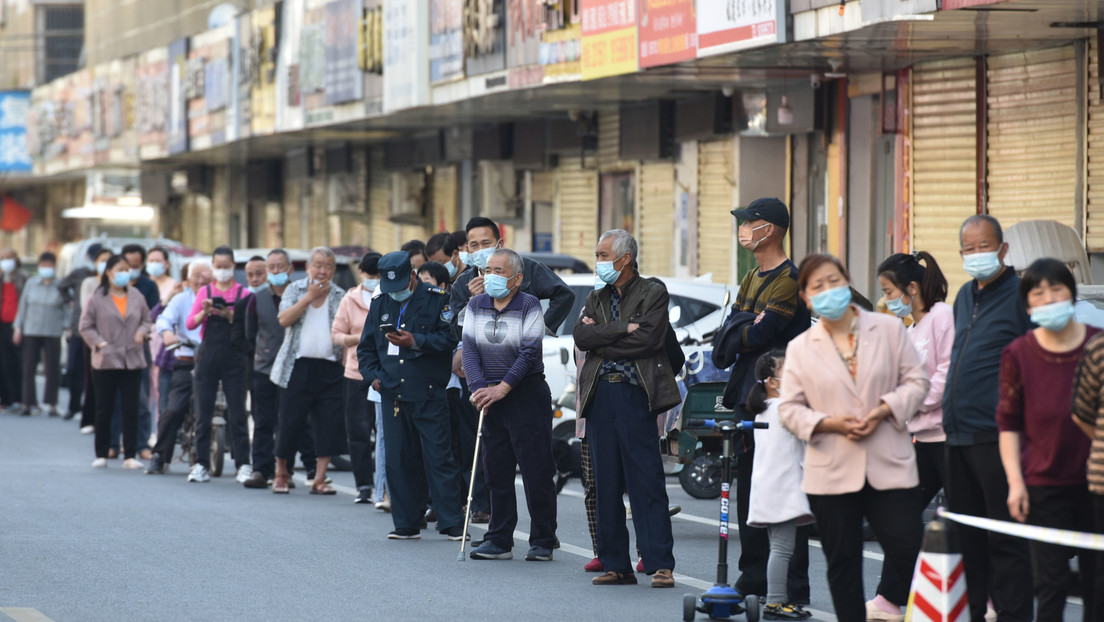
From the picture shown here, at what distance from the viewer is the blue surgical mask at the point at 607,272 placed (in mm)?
9945

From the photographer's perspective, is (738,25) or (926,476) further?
(738,25)

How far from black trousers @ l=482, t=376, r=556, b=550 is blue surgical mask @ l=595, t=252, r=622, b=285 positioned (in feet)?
4.10

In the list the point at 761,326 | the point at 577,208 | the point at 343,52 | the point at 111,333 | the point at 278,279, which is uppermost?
the point at 343,52

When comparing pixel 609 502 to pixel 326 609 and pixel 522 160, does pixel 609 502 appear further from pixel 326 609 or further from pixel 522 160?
pixel 522 160

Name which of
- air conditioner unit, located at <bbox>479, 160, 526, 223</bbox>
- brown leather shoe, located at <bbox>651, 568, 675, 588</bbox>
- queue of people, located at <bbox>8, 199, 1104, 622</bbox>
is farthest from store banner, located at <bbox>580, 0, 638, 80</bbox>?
brown leather shoe, located at <bbox>651, 568, 675, 588</bbox>

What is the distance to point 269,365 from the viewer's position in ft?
50.3

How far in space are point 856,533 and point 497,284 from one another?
12.4 feet

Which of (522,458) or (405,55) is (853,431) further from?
(405,55)

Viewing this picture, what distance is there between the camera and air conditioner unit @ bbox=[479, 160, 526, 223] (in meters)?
29.8

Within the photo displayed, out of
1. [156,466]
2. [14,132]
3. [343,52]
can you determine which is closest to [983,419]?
[156,466]

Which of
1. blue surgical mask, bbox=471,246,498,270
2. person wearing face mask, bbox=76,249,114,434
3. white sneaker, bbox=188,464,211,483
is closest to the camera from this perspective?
blue surgical mask, bbox=471,246,498,270

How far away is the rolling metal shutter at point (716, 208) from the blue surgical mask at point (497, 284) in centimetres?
1240

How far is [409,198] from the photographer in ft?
111

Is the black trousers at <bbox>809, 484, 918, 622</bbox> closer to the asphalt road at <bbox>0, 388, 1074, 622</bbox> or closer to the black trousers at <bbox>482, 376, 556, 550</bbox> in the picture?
the asphalt road at <bbox>0, 388, 1074, 622</bbox>
